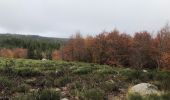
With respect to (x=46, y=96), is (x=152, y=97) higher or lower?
higher

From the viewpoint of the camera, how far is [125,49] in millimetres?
64125

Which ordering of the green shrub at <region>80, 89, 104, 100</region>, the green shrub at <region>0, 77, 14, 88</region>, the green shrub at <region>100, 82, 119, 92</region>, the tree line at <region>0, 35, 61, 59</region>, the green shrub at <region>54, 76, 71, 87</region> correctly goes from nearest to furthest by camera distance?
1. the green shrub at <region>80, 89, 104, 100</region>
2. the green shrub at <region>100, 82, 119, 92</region>
3. the green shrub at <region>0, 77, 14, 88</region>
4. the green shrub at <region>54, 76, 71, 87</region>
5. the tree line at <region>0, 35, 61, 59</region>

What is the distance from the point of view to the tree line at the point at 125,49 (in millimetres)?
55003

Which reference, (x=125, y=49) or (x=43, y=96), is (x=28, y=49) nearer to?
(x=125, y=49)

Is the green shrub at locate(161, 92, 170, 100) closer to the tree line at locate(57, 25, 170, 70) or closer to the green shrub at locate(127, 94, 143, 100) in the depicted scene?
the green shrub at locate(127, 94, 143, 100)

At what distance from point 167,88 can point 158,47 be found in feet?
147

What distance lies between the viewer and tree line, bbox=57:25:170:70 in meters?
55.0

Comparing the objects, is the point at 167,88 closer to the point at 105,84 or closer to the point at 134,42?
the point at 105,84

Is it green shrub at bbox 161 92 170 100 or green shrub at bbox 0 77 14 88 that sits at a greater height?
green shrub at bbox 161 92 170 100

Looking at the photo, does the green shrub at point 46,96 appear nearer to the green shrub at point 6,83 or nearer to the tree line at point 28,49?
the green shrub at point 6,83

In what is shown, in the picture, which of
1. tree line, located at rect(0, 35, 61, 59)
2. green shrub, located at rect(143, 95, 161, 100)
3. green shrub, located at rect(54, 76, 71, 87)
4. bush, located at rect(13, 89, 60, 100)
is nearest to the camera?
green shrub, located at rect(143, 95, 161, 100)

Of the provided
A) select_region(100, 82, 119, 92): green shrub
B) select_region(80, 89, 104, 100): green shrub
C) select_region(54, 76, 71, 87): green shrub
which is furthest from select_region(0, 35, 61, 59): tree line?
select_region(80, 89, 104, 100): green shrub

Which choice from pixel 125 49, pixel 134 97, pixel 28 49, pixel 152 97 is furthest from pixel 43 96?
pixel 28 49

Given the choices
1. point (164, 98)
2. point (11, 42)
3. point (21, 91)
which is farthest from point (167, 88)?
point (11, 42)
